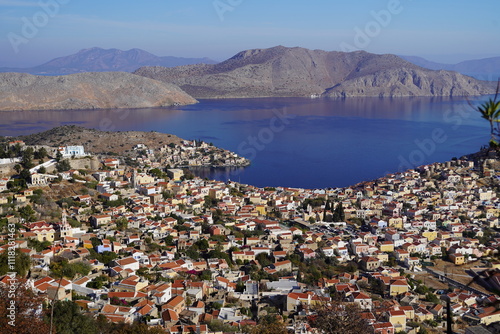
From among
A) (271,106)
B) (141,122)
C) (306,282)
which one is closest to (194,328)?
(306,282)

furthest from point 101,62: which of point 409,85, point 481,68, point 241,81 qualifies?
point 481,68

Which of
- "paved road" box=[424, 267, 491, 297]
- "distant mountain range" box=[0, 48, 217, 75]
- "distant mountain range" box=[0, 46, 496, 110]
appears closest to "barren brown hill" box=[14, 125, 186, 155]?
"paved road" box=[424, 267, 491, 297]

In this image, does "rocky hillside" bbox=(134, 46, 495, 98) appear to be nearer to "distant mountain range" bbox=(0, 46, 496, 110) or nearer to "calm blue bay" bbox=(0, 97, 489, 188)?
"distant mountain range" bbox=(0, 46, 496, 110)

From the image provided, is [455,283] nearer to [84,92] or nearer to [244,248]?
[244,248]

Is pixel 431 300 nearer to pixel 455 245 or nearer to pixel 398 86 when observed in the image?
pixel 455 245

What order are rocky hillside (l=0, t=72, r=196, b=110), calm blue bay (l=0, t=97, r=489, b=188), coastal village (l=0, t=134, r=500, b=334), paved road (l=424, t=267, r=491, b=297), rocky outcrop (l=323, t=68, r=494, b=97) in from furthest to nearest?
rocky outcrop (l=323, t=68, r=494, b=97) → rocky hillside (l=0, t=72, r=196, b=110) → calm blue bay (l=0, t=97, r=489, b=188) → paved road (l=424, t=267, r=491, b=297) → coastal village (l=0, t=134, r=500, b=334)

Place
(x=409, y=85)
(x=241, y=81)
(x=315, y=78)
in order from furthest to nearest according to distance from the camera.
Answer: (x=315, y=78) → (x=241, y=81) → (x=409, y=85)
